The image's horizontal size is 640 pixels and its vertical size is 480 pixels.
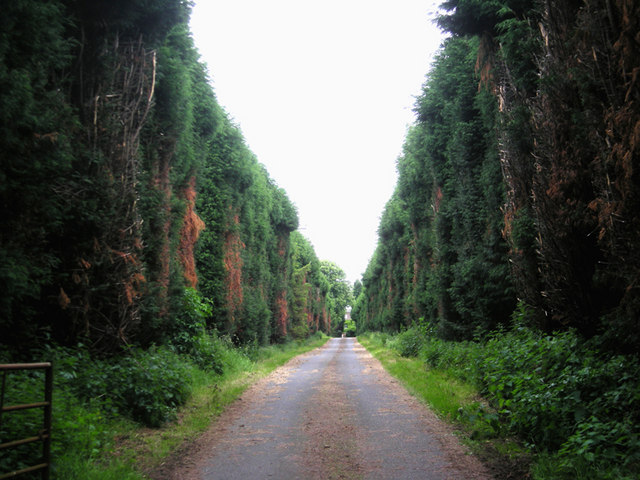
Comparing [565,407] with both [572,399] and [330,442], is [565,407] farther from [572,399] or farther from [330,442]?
[330,442]

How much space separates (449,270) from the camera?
18.2 metres

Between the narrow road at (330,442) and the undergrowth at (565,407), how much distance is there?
0.81 m

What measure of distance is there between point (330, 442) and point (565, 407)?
3.35m

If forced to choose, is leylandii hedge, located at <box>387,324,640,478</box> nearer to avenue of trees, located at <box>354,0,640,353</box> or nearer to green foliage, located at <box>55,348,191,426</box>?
avenue of trees, located at <box>354,0,640,353</box>

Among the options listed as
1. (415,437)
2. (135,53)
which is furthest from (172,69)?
(415,437)

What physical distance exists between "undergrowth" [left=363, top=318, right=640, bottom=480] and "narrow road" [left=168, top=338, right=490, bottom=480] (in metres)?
0.81

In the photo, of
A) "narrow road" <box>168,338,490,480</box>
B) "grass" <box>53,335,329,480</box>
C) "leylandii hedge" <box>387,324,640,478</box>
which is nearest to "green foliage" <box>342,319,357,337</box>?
"grass" <box>53,335,329,480</box>

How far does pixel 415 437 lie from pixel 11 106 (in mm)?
7211

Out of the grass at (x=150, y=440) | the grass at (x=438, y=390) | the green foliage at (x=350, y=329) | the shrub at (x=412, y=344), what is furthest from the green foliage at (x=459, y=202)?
the green foliage at (x=350, y=329)

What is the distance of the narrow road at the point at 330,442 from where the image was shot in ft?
18.6

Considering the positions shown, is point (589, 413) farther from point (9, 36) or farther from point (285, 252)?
point (285, 252)

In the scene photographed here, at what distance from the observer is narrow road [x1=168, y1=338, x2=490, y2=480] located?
18.6ft

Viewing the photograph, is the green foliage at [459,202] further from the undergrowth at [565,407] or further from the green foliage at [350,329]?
the green foliage at [350,329]

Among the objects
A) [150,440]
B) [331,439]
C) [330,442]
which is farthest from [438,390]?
[150,440]
